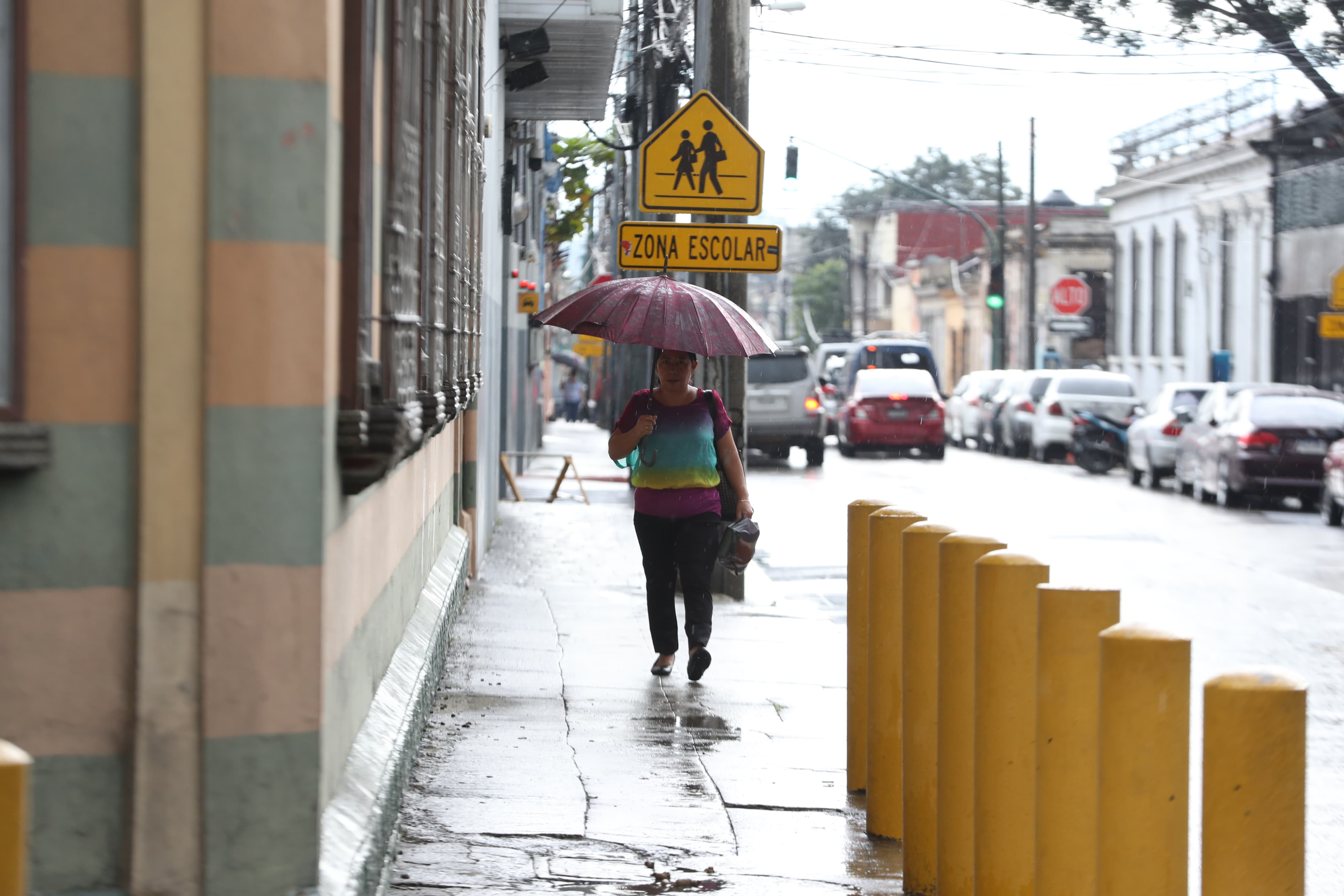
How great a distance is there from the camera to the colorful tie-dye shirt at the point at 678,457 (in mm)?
8086

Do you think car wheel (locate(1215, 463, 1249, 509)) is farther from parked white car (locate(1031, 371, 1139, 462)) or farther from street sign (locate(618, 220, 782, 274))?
street sign (locate(618, 220, 782, 274))

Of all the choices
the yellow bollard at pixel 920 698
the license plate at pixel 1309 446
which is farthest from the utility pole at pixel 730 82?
the license plate at pixel 1309 446

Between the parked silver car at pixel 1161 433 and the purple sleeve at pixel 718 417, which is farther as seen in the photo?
the parked silver car at pixel 1161 433

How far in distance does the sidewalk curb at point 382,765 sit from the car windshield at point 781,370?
2028cm

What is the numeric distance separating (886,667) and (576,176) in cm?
1986

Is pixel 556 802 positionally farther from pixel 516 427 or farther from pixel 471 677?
pixel 516 427

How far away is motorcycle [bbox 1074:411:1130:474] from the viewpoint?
28219mm

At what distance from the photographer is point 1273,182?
3875cm

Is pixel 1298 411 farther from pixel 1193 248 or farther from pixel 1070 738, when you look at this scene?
pixel 1193 248

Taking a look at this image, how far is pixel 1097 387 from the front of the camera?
103ft

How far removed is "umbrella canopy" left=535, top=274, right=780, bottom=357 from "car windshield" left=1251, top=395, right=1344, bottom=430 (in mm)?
14046

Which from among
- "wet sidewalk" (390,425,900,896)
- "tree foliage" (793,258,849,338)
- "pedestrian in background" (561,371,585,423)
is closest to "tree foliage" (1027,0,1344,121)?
"wet sidewalk" (390,425,900,896)

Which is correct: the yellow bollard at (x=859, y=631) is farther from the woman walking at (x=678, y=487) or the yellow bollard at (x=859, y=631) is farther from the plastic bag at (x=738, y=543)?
the plastic bag at (x=738, y=543)

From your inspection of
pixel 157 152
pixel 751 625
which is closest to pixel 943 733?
pixel 157 152
